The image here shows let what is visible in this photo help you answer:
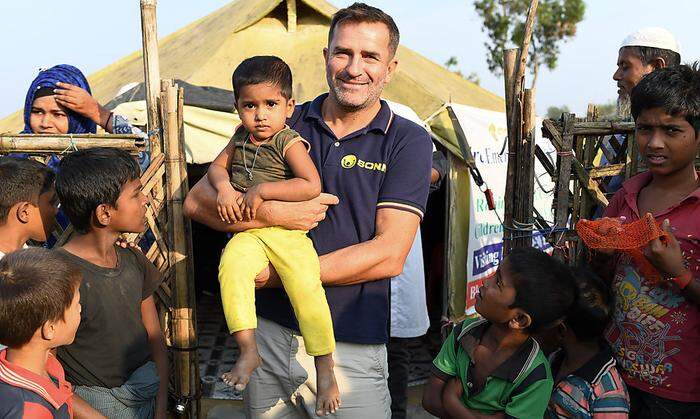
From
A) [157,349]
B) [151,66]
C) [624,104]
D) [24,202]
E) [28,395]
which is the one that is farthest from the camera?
[624,104]

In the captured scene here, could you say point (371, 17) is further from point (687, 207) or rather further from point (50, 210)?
point (50, 210)

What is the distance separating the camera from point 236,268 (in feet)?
8.04

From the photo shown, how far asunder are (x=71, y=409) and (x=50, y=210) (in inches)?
37.6

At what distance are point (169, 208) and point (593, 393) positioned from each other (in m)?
2.26

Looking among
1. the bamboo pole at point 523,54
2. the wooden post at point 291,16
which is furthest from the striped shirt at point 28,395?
the wooden post at point 291,16

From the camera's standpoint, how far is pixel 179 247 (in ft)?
11.6

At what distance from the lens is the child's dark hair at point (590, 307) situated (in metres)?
2.46

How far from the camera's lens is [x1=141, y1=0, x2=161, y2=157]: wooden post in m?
3.45

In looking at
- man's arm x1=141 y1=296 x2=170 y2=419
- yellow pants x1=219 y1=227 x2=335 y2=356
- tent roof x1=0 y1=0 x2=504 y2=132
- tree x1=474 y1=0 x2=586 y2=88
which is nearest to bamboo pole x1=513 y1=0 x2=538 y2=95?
yellow pants x1=219 y1=227 x2=335 y2=356

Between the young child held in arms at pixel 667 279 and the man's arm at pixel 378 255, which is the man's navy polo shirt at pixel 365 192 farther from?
the young child held in arms at pixel 667 279

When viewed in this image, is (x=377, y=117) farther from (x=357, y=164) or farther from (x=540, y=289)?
(x=540, y=289)

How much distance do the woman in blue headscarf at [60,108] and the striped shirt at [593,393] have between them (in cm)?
247

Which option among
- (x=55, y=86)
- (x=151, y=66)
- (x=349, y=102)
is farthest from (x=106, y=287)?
(x=55, y=86)

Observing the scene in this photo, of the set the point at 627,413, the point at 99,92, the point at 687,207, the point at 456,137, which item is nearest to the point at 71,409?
the point at 627,413
